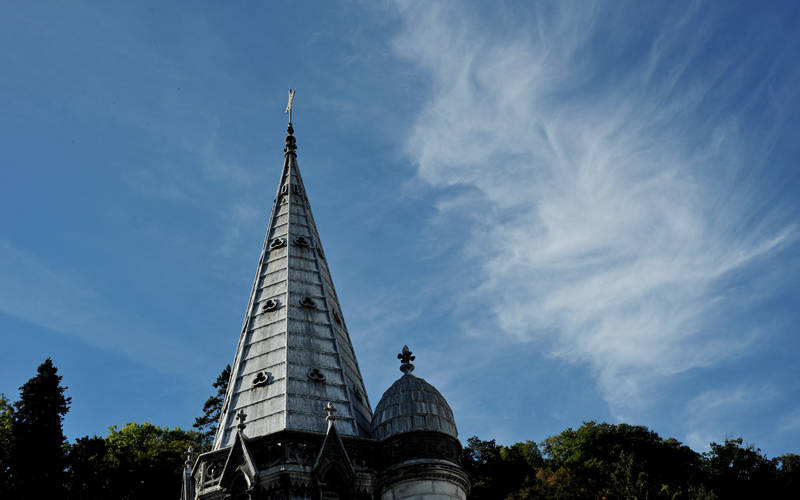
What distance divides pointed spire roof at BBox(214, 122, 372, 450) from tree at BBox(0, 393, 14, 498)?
15.5 m

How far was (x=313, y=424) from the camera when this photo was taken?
81.7ft

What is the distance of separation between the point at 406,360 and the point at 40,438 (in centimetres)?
2130

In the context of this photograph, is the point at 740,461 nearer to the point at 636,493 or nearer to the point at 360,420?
the point at 636,493

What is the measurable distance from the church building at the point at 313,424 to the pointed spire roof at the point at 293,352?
4 centimetres

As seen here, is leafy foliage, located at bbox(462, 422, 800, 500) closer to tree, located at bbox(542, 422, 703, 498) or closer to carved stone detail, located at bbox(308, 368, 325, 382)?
tree, located at bbox(542, 422, 703, 498)

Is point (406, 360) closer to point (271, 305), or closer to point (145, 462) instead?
point (271, 305)

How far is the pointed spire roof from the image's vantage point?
2539cm

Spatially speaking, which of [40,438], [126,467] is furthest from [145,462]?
[40,438]

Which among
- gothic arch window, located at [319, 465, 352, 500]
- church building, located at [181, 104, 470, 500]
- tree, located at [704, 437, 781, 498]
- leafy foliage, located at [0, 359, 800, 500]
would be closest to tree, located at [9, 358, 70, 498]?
leafy foliage, located at [0, 359, 800, 500]

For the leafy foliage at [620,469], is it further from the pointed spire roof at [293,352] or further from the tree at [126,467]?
the pointed spire roof at [293,352]

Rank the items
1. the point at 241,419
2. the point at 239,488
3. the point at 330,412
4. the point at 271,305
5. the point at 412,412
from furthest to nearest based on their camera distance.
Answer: the point at 271,305, the point at 412,412, the point at 330,412, the point at 241,419, the point at 239,488

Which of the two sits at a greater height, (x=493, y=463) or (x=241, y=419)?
(x=493, y=463)

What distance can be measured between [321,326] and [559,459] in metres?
42.1

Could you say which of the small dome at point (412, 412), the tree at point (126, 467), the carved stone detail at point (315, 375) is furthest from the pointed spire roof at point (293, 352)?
the tree at point (126, 467)
